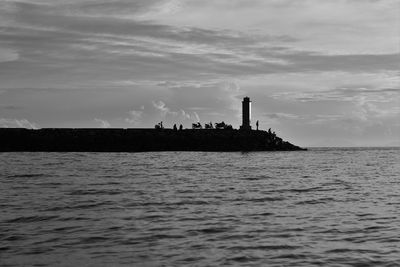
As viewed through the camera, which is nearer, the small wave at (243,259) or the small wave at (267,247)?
the small wave at (243,259)

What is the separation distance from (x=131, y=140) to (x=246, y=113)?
23.9m

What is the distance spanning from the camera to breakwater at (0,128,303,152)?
8975 centimetres

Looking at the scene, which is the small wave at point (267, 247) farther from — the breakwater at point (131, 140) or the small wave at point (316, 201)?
the breakwater at point (131, 140)

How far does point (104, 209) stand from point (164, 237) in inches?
216

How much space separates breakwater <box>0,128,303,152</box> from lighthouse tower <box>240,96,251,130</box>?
98.1 inches

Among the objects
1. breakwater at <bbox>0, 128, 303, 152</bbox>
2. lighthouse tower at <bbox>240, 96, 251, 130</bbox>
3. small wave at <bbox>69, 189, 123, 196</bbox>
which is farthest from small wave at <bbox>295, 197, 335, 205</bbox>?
lighthouse tower at <bbox>240, 96, 251, 130</bbox>

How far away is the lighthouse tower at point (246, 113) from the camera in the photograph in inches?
4117

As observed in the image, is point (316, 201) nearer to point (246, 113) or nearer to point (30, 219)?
point (30, 219)

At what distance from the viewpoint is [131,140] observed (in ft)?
311

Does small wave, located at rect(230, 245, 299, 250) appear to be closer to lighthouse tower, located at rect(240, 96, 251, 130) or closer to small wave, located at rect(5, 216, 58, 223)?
small wave, located at rect(5, 216, 58, 223)

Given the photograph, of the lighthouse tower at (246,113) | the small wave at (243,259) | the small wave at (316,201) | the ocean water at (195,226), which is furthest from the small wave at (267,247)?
the lighthouse tower at (246,113)

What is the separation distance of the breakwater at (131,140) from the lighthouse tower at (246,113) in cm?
249

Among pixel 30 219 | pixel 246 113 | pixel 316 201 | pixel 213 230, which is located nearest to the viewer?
pixel 213 230

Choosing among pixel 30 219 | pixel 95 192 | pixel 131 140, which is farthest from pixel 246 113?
pixel 30 219
